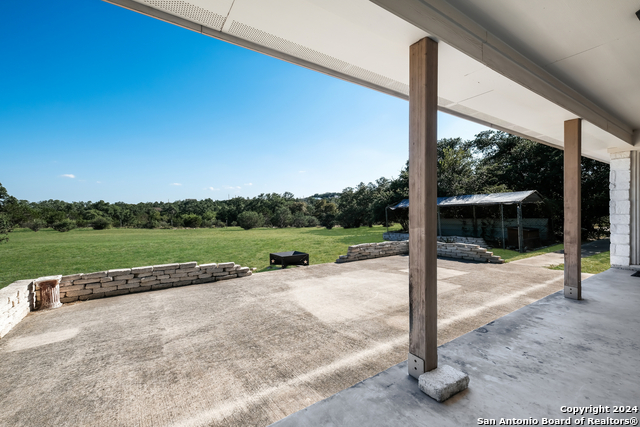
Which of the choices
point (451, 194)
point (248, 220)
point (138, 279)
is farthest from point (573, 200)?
point (248, 220)

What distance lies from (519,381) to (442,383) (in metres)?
0.72

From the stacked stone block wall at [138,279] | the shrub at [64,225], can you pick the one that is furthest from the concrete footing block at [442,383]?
the shrub at [64,225]

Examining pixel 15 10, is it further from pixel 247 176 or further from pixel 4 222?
pixel 247 176

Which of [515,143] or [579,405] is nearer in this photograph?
[579,405]

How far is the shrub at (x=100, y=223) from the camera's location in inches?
882

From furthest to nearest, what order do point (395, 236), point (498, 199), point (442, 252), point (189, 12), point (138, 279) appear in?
point (395, 236) → point (498, 199) → point (442, 252) → point (138, 279) → point (189, 12)

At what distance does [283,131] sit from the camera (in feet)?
131

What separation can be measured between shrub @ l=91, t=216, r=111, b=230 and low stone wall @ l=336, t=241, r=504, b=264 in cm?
2446

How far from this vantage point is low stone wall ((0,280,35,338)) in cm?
363

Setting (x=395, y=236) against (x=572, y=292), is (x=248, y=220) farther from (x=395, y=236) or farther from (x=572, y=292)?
(x=572, y=292)

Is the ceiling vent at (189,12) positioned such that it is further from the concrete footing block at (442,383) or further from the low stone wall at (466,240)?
the low stone wall at (466,240)

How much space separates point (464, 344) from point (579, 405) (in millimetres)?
894

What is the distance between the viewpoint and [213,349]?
3131 millimetres

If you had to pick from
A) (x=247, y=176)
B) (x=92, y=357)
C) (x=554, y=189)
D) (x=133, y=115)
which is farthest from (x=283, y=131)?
(x=92, y=357)
